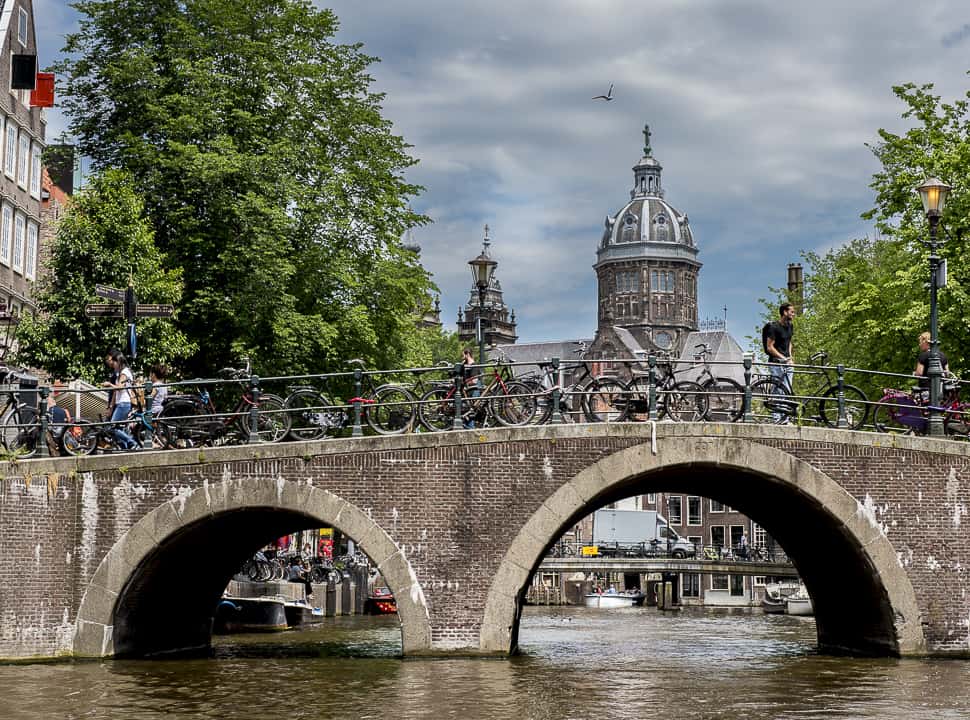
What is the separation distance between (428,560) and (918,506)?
23.9 feet

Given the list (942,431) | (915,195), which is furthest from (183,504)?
(915,195)

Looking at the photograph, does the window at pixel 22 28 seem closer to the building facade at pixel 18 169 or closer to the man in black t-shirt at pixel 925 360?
the building facade at pixel 18 169

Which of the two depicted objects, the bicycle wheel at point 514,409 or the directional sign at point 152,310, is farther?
the directional sign at point 152,310

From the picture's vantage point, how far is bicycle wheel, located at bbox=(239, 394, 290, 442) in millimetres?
22156

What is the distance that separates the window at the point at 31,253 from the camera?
1757 inches

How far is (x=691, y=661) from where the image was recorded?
25.5m

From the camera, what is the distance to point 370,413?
2233 cm

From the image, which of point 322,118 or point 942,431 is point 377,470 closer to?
point 942,431

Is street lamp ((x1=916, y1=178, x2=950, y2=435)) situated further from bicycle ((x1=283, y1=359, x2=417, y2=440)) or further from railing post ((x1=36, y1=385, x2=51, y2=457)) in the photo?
railing post ((x1=36, y1=385, x2=51, y2=457))

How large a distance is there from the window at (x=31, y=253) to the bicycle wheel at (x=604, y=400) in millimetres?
26882

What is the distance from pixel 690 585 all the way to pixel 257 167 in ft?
186

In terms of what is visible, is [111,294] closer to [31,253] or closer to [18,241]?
[18,241]

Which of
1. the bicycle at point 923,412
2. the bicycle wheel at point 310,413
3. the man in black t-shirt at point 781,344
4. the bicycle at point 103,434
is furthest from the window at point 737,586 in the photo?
the bicycle at point 103,434

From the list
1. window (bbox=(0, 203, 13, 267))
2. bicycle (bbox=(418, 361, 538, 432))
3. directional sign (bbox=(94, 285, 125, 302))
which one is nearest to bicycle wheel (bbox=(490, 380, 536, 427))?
bicycle (bbox=(418, 361, 538, 432))
